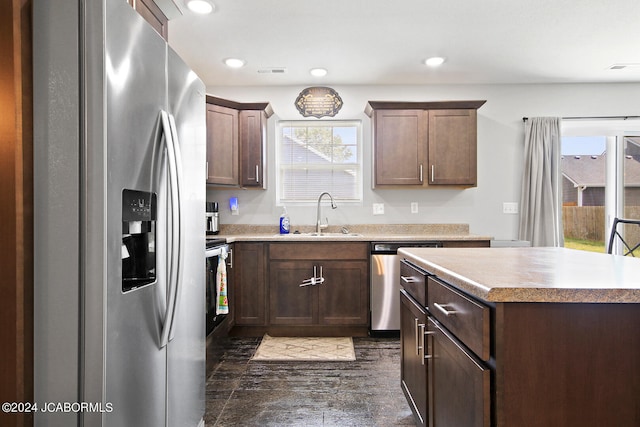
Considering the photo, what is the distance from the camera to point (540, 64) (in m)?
3.51

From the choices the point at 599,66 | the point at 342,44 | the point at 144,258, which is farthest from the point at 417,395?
the point at 599,66

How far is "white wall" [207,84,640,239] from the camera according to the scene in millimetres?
4039

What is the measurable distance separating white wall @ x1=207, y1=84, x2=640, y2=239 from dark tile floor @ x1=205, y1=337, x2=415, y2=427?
152 centimetres

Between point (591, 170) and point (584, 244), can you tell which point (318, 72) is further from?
point (584, 244)

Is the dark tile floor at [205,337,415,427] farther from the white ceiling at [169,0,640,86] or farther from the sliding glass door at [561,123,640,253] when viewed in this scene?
the sliding glass door at [561,123,640,253]

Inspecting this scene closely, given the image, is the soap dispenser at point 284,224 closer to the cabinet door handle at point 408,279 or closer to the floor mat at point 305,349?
the floor mat at point 305,349

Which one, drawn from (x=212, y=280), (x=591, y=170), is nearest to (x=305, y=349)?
(x=212, y=280)

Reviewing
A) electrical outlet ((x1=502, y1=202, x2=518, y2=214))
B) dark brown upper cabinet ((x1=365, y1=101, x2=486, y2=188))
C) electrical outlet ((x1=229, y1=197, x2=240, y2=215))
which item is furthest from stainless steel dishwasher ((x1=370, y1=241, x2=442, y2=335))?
electrical outlet ((x1=229, y1=197, x2=240, y2=215))

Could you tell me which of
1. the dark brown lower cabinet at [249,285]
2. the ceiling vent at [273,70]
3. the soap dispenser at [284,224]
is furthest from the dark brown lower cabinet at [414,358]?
the ceiling vent at [273,70]

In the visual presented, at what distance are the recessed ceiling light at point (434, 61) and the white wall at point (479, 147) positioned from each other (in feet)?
1.84

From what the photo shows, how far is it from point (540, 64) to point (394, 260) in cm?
234

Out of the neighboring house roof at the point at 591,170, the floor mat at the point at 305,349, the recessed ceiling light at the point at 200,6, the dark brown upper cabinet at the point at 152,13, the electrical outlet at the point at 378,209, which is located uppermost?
the recessed ceiling light at the point at 200,6

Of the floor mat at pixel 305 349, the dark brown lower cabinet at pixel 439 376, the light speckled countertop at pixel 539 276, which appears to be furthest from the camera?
the floor mat at pixel 305 349

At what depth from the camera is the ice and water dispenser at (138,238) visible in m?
1.15
